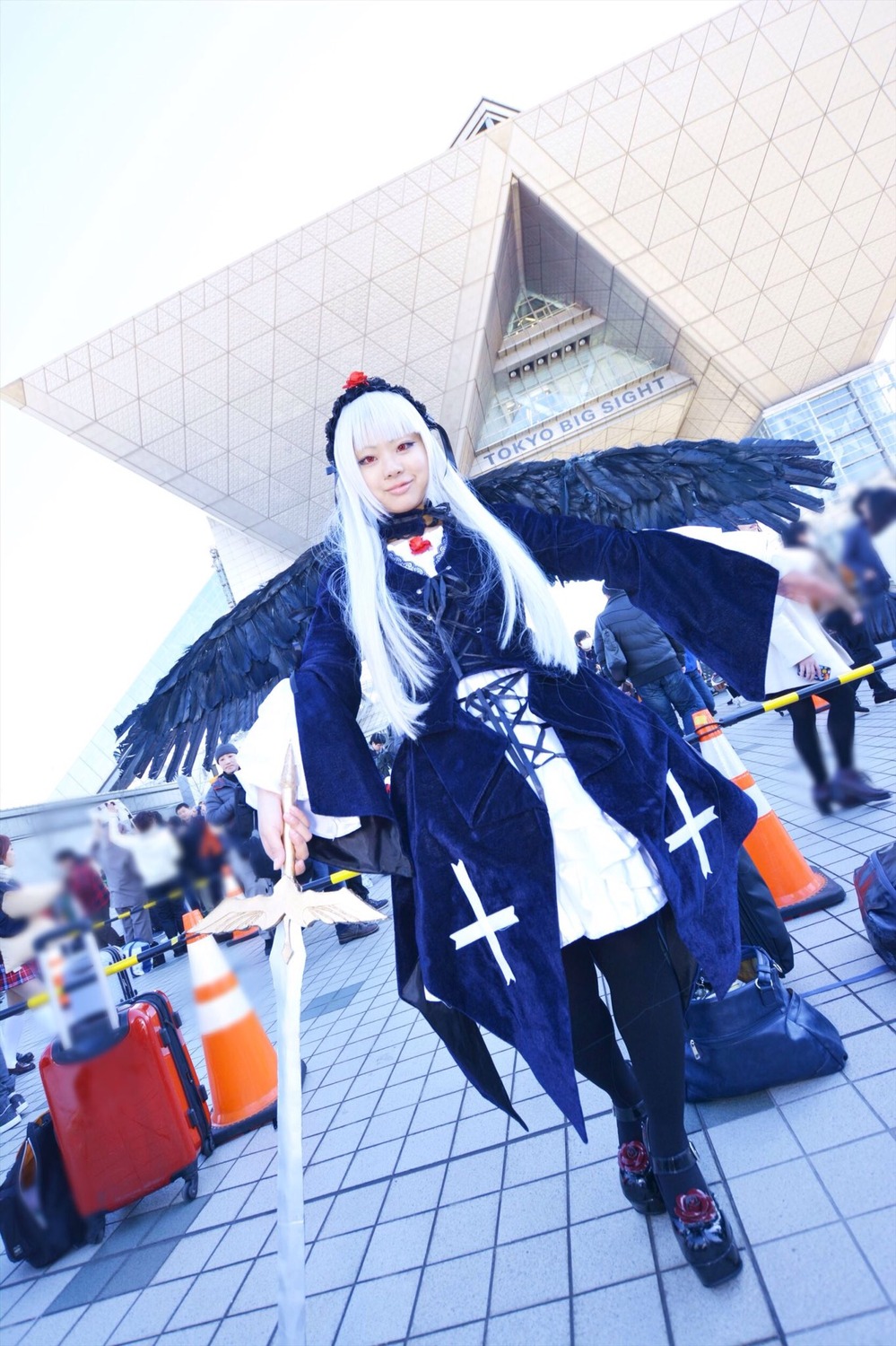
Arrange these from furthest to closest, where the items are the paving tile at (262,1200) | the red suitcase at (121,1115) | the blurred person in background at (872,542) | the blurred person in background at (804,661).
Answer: the red suitcase at (121,1115)
the paving tile at (262,1200)
the blurred person in background at (804,661)
the blurred person in background at (872,542)

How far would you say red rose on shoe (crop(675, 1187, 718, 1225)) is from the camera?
4.17 feet

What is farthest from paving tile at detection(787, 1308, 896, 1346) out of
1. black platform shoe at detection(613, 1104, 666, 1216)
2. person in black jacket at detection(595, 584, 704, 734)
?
person in black jacket at detection(595, 584, 704, 734)

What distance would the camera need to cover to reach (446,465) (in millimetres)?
1629

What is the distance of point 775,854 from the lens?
8.96 ft

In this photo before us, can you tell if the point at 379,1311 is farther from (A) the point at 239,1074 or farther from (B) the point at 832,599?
(B) the point at 832,599

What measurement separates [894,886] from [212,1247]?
2.23 m

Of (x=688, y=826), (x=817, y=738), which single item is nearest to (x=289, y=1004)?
(x=688, y=826)

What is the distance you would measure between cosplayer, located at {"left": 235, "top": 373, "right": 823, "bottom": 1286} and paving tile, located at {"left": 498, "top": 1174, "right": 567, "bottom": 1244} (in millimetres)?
225

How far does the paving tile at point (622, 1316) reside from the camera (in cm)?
123

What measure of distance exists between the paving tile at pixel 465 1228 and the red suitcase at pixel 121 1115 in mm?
→ 1105

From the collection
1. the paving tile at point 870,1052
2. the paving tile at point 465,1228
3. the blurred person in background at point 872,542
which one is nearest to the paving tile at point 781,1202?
the paving tile at point 870,1052

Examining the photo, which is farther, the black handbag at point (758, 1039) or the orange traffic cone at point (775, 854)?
the orange traffic cone at point (775, 854)

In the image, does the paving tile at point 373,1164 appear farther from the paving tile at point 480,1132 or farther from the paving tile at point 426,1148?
the paving tile at point 480,1132

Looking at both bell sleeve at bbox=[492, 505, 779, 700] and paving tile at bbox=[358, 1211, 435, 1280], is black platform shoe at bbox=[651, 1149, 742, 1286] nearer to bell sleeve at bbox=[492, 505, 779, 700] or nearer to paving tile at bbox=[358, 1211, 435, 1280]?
paving tile at bbox=[358, 1211, 435, 1280]
